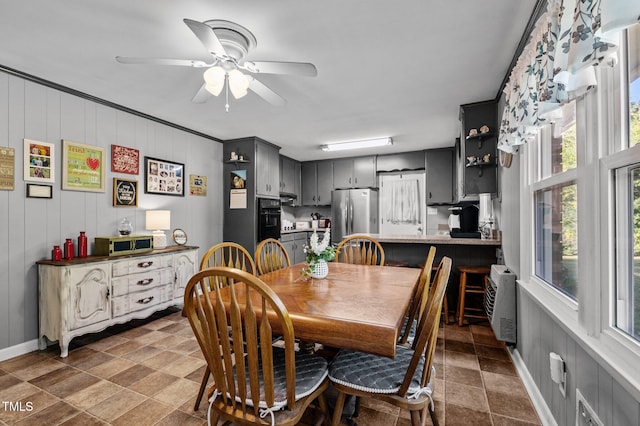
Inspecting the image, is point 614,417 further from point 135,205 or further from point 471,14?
point 135,205

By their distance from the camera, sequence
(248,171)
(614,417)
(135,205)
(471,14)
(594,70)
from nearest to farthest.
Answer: (614,417) < (594,70) < (471,14) < (135,205) < (248,171)

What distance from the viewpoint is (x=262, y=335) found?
107cm

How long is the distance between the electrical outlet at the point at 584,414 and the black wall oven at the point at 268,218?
391cm

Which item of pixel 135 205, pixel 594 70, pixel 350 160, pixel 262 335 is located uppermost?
pixel 350 160

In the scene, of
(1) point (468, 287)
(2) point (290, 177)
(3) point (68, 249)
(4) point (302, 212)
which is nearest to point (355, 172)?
(2) point (290, 177)

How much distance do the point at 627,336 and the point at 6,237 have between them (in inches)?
157

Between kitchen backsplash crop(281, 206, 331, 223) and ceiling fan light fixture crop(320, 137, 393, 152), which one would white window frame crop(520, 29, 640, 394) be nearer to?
ceiling fan light fixture crop(320, 137, 393, 152)

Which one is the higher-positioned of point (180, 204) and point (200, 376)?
point (180, 204)

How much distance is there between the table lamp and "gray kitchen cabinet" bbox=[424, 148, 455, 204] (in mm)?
4259

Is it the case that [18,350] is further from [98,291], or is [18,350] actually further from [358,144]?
[358,144]

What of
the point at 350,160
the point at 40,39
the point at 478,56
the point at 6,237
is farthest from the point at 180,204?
the point at 478,56

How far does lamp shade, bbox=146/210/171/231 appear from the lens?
11.5ft

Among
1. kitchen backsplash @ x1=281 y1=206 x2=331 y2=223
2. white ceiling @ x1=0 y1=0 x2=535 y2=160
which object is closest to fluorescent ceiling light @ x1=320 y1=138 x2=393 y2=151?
white ceiling @ x1=0 y1=0 x2=535 y2=160

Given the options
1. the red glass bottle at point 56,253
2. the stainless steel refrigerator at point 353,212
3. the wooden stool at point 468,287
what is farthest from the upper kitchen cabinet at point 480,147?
the red glass bottle at point 56,253
